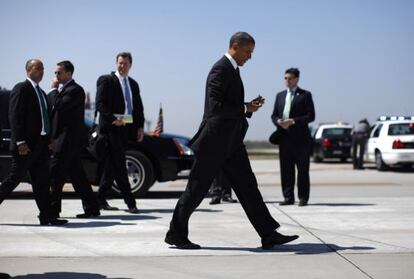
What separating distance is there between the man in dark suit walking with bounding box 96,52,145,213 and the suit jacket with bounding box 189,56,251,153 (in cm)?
276

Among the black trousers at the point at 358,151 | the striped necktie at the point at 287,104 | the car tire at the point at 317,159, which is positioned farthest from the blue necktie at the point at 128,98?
Answer: the car tire at the point at 317,159

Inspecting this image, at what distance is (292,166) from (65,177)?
130 inches

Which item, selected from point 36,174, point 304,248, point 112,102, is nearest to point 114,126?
point 112,102

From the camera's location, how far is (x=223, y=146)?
589 cm

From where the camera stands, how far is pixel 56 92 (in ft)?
27.7

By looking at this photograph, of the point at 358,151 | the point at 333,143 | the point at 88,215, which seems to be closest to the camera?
the point at 88,215

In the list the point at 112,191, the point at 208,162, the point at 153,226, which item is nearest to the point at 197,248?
the point at 208,162

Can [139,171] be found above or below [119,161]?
below

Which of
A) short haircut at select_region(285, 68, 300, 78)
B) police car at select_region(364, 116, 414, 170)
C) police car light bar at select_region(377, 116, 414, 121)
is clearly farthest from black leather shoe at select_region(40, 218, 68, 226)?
police car light bar at select_region(377, 116, 414, 121)

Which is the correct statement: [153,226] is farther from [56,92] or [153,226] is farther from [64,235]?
[56,92]

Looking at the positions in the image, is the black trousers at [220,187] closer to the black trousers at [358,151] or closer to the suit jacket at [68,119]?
the suit jacket at [68,119]

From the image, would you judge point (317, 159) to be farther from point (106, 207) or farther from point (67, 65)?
point (67, 65)

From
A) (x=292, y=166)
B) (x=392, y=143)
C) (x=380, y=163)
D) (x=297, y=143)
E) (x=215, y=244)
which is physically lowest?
(x=380, y=163)

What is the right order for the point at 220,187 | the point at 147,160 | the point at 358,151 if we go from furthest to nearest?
the point at 358,151 < the point at 147,160 < the point at 220,187
